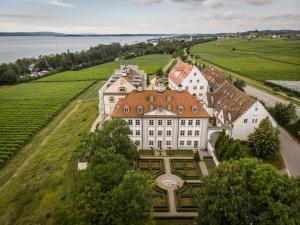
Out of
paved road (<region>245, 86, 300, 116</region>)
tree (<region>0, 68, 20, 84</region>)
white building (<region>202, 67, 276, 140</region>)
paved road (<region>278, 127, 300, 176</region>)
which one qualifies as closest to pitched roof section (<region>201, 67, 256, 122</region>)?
white building (<region>202, 67, 276, 140</region>)

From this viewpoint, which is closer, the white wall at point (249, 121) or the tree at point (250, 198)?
the tree at point (250, 198)

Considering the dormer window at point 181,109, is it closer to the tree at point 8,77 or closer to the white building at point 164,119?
the white building at point 164,119

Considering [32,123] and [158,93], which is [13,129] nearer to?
[32,123]

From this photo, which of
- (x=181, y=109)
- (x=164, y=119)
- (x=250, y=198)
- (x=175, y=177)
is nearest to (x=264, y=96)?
(x=181, y=109)

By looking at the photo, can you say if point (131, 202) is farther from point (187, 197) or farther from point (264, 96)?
point (264, 96)

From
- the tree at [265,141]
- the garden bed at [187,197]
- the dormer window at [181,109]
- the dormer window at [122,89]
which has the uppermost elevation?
the dormer window at [122,89]

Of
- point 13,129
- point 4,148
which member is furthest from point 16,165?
point 13,129

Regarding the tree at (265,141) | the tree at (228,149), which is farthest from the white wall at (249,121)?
the tree at (228,149)
